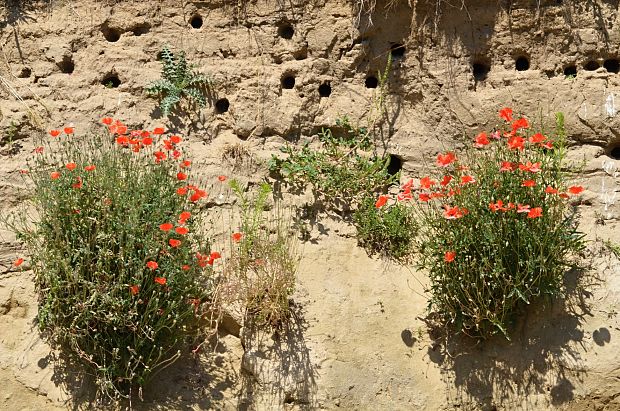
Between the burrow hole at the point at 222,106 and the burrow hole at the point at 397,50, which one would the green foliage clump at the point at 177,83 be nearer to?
the burrow hole at the point at 222,106

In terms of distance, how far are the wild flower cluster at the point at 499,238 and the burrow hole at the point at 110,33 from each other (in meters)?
2.85

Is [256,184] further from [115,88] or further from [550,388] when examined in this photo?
[550,388]

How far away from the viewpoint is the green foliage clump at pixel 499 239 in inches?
198

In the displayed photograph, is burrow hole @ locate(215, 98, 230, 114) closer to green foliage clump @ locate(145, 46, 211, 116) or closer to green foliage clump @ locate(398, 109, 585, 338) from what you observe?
green foliage clump @ locate(145, 46, 211, 116)

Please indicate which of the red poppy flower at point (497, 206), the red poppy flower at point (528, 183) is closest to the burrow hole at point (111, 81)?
the red poppy flower at point (497, 206)

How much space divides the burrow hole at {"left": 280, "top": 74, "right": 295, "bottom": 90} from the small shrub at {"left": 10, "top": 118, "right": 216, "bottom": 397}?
Answer: 1.53m

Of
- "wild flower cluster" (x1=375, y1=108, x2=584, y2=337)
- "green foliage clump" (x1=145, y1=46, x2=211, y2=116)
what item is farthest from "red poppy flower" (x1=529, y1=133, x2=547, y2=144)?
"green foliage clump" (x1=145, y1=46, x2=211, y2=116)

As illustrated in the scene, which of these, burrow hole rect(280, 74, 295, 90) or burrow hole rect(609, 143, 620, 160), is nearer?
burrow hole rect(609, 143, 620, 160)

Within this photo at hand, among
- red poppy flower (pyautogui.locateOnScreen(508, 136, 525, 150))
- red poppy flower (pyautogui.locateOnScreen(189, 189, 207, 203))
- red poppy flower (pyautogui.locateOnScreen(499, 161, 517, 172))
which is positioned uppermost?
red poppy flower (pyautogui.locateOnScreen(508, 136, 525, 150))

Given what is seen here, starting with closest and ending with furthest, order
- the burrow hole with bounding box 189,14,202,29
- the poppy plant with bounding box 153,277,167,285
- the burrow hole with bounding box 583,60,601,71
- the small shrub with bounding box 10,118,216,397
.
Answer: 1. the poppy plant with bounding box 153,277,167,285
2. the small shrub with bounding box 10,118,216,397
3. the burrow hole with bounding box 583,60,601,71
4. the burrow hole with bounding box 189,14,202,29

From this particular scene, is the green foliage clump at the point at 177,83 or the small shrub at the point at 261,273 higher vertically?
the green foliage clump at the point at 177,83

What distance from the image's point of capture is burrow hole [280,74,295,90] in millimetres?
6527

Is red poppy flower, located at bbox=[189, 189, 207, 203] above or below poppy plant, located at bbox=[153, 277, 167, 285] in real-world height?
above

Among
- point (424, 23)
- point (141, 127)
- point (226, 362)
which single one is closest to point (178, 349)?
point (226, 362)
